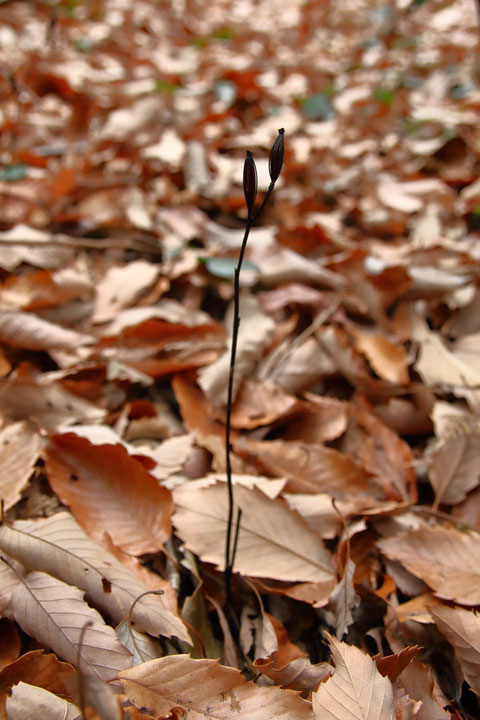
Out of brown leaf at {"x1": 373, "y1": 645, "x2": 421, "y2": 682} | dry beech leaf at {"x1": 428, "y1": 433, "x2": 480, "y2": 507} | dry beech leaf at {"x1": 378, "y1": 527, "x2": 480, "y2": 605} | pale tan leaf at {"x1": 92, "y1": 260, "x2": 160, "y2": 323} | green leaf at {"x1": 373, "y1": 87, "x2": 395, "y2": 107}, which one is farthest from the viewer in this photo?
green leaf at {"x1": 373, "y1": 87, "x2": 395, "y2": 107}

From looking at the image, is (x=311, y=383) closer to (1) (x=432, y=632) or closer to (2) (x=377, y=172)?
(1) (x=432, y=632)

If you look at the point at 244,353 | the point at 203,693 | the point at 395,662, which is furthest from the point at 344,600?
the point at 244,353

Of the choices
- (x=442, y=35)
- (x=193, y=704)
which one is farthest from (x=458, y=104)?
(x=193, y=704)

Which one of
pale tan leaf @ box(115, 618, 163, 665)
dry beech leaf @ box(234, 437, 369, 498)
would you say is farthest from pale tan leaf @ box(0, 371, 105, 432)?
pale tan leaf @ box(115, 618, 163, 665)

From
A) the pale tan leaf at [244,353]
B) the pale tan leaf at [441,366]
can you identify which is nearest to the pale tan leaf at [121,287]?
the pale tan leaf at [244,353]

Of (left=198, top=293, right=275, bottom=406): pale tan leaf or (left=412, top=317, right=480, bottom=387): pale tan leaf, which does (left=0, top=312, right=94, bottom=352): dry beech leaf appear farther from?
(left=412, top=317, right=480, bottom=387): pale tan leaf

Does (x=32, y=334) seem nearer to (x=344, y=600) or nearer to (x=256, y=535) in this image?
(x=256, y=535)
